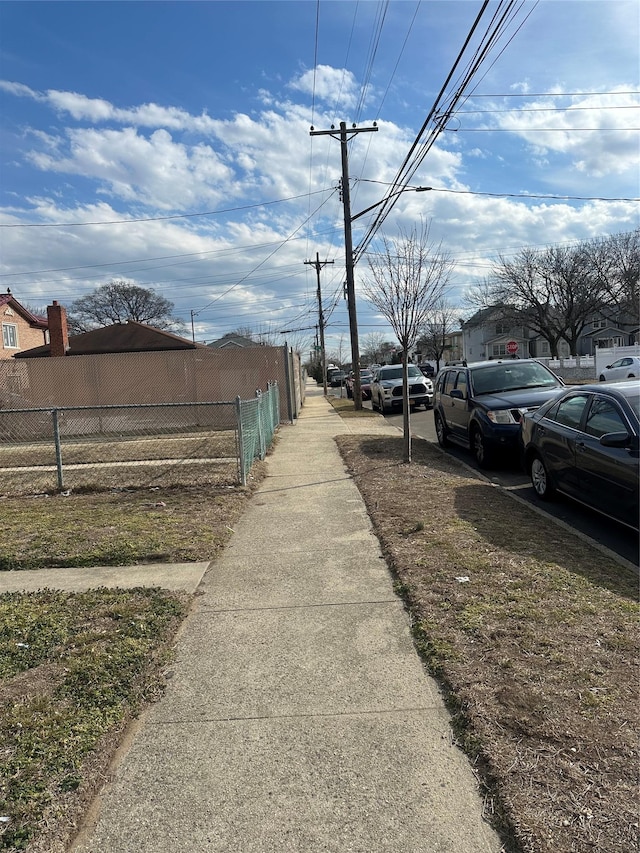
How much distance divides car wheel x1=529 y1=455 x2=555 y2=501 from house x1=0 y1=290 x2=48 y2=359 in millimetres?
38405

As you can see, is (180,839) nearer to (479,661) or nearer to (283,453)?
(479,661)

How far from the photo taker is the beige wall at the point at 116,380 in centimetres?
1628

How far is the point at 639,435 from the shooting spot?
5.19m

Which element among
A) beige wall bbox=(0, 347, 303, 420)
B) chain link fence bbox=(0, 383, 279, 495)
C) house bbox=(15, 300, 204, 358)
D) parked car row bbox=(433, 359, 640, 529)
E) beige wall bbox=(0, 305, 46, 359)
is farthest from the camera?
beige wall bbox=(0, 305, 46, 359)

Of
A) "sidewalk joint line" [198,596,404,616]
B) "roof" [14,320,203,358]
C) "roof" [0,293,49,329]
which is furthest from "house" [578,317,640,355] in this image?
"sidewalk joint line" [198,596,404,616]

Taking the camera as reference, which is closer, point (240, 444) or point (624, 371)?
point (240, 444)

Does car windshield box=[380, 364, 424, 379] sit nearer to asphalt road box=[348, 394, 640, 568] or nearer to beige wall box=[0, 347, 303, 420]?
beige wall box=[0, 347, 303, 420]

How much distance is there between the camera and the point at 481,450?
9.52 metres

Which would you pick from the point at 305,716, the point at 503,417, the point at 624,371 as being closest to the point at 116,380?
the point at 503,417

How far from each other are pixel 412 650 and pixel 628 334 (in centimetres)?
7480

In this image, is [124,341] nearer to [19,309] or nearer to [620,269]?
[19,309]

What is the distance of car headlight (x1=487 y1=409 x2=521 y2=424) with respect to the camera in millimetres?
9219

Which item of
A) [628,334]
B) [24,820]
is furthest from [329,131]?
[628,334]

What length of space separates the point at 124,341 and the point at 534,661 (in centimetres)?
2789
